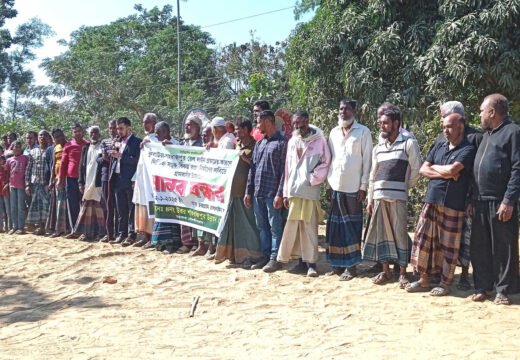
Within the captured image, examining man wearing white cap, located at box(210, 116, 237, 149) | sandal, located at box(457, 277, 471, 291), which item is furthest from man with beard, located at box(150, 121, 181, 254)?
sandal, located at box(457, 277, 471, 291)

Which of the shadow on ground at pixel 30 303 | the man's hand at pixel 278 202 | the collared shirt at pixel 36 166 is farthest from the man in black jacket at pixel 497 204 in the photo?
the collared shirt at pixel 36 166

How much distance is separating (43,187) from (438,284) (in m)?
6.63

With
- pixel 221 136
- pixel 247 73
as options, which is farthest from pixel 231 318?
pixel 247 73

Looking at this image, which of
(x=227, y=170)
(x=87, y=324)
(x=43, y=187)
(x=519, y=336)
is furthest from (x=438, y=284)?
(x=43, y=187)

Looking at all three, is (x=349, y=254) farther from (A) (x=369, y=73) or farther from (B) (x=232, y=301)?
(A) (x=369, y=73)

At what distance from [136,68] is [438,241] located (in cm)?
2362

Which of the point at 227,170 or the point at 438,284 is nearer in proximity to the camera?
the point at 438,284

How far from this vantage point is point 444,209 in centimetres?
491

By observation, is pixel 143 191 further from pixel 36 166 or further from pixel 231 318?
pixel 231 318

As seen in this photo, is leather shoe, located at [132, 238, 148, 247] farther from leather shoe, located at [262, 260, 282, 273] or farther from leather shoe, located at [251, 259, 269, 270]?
leather shoe, located at [262, 260, 282, 273]

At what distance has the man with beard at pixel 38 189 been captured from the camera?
904 centimetres

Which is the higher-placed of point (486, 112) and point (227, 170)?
point (486, 112)

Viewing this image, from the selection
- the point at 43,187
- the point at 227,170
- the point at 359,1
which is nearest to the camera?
the point at 227,170

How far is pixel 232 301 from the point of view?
4.90 metres
